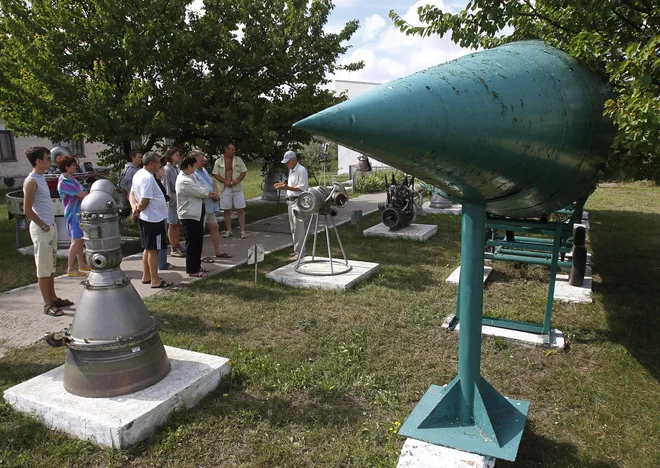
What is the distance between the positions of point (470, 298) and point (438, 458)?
915 mm

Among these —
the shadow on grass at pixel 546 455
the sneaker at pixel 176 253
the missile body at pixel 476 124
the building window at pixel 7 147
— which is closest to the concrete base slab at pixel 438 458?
the shadow on grass at pixel 546 455

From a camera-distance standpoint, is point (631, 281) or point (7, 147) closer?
point (631, 281)

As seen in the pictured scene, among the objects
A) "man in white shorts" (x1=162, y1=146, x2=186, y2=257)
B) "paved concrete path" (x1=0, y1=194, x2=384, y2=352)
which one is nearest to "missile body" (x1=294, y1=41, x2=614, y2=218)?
"paved concrete path" (x1=0, y1=194, x2=384, y2=352)

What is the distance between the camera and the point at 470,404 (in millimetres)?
2613

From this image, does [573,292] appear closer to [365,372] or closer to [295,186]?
[365,372]

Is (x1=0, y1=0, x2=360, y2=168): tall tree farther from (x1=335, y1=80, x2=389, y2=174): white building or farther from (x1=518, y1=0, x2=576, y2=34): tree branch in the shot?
(x1=335, y1=80, x2=389, y2=174): white building

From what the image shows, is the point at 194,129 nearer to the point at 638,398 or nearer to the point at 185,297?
the point at 185,297

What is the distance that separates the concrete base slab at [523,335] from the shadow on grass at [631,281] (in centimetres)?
56

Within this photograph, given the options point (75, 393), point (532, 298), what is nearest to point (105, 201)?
point (75, 393)

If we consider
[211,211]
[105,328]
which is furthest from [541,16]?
[211,211]

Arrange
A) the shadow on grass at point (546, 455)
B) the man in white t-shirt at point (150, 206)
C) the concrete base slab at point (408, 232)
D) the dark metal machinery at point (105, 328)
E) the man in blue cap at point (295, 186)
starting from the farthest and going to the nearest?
the concrete base slab at point (408, 232)
the man in blue cap at point (295, 186)
the man in white t-shirt at point (150, 206)
the dark metal machinery at point (105, 328)
the shadow on grass at point (546, 455)

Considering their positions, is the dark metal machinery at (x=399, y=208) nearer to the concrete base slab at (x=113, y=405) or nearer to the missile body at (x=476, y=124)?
the concrete base slab at (x=113, y=405)

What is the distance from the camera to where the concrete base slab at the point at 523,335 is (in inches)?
176

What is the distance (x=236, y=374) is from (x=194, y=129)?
6.05 meters
